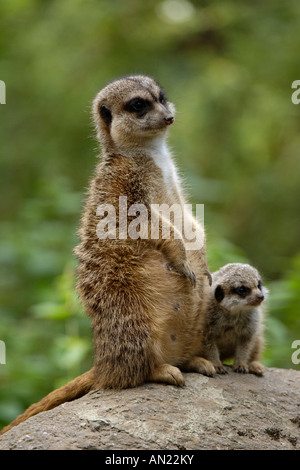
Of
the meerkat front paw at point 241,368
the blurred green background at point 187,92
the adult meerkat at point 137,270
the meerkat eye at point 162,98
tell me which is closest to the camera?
the adult meerkat at point 137,270

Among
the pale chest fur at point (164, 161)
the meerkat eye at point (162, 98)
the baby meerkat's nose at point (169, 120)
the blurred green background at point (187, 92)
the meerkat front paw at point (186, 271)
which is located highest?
the blurred green background at point (187, 92)

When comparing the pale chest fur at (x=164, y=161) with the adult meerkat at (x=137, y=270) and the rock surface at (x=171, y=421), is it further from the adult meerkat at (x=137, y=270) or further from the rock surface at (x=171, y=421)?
the rock surface at (x=171, y=421)

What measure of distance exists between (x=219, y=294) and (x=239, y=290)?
0.17 meters

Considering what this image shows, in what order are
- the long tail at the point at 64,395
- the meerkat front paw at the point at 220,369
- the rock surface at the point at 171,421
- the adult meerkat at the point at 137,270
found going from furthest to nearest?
the meerkat front paw at the point at 220,369 → the long tail at the point at 64,395 → the adult meerkat at the point at 137,270 → the rock surface at the point at 171,421

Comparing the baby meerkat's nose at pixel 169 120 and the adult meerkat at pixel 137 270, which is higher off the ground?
the baby meerkat's nose at pixel 169 120

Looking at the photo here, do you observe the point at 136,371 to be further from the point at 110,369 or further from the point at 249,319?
the point at 249,319

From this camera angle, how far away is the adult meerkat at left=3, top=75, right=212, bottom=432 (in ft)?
14.3

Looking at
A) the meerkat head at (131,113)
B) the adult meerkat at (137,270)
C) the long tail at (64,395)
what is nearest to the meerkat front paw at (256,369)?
the adult meerkat at (137,270)

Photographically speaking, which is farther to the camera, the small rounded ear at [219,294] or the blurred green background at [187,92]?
the blurred green background at [187,92]

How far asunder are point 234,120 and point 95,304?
790cm

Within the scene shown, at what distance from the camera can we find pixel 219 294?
5.03 meters

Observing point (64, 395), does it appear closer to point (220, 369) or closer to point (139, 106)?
point (220, 369)

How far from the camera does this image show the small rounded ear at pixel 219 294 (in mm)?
5008
